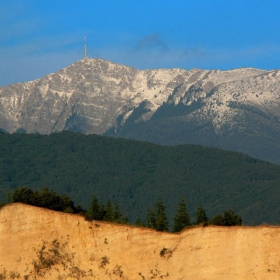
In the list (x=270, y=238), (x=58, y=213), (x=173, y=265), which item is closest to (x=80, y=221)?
(x=58, y=213)

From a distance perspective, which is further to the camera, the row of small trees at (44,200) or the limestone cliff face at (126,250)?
the row of small trees at (44,200)

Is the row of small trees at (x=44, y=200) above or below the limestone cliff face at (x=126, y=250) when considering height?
above

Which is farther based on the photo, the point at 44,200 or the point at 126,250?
the point at 44,200

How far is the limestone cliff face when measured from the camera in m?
67.0

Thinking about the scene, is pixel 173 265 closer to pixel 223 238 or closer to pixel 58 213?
pixel 223 238

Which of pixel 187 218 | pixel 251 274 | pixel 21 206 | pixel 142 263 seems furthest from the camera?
pixel 187 218

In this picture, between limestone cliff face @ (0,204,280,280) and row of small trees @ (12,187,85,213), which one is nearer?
limestone cliff face @ (0,204,280,280)

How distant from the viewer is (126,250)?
72.2 m

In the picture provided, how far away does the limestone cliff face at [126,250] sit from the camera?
67000 mm

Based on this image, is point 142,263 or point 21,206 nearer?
point 142,263

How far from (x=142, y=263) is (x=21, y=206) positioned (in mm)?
9857

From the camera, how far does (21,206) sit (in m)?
77.1

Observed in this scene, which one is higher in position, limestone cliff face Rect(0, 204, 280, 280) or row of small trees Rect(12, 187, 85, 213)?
row of small trees Rect(12, 187, 85, 213)

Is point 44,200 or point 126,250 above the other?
point 44,200
